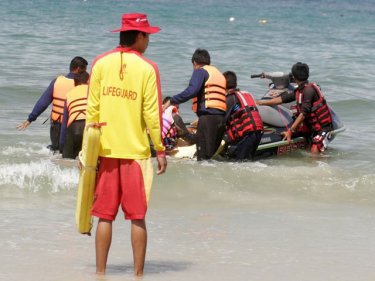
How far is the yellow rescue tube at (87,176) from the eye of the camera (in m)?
5.53

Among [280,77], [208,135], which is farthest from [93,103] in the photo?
[280,77]

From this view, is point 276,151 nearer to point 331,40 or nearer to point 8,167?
point 8,167

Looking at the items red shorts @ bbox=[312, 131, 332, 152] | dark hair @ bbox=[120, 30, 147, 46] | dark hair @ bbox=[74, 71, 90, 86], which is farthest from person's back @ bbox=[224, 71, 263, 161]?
dark hair @ bbox=[120, 30, 147, 46]

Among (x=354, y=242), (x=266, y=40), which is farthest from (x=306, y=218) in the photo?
(x=266, y=40)

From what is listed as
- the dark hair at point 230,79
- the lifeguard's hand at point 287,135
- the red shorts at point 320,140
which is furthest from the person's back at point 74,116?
the red shorts at point 320,140

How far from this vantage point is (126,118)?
558cm

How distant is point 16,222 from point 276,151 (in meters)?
4.51

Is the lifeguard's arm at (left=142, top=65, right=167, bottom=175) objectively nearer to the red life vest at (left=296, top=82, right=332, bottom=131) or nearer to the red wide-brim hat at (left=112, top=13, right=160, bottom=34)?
the red wide-brim hat at (left=112, top=13, right=160, bottom=34)

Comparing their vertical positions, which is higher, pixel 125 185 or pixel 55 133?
pixel 125 185

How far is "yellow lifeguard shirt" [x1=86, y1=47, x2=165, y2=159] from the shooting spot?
556cm

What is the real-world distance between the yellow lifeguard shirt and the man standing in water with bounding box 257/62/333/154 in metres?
5.84

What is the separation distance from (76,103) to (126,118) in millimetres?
4060

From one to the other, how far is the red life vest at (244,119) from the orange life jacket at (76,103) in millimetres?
1904

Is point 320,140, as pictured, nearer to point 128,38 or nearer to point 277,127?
point 277,127
